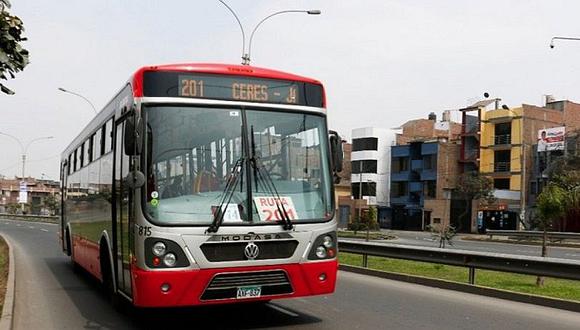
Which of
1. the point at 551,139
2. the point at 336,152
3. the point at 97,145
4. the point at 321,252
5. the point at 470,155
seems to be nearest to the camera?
the point at 321,252

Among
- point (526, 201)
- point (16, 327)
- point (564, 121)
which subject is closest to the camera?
point (16, 327)

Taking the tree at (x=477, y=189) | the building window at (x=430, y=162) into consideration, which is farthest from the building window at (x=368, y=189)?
the tree at (x=477, y=189)

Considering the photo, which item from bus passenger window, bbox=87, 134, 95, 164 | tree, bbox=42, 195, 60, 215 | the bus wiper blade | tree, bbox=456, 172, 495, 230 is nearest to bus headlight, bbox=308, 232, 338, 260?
the bus wiper blade

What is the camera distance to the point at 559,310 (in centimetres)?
971

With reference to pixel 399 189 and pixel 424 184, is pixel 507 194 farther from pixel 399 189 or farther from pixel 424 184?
pixel 399 189

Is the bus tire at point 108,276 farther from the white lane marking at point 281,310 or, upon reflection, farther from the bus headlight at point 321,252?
the bus headlight at point 321,252

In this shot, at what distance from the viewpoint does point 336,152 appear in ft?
26.4

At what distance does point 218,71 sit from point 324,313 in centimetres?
374

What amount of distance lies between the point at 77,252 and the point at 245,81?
750 cm

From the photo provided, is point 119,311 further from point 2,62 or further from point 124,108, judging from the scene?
point 2,62

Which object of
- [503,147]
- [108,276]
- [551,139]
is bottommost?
[108,276]

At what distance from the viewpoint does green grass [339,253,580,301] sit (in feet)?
38.2

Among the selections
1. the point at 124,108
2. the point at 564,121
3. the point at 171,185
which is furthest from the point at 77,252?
the point at 564,121

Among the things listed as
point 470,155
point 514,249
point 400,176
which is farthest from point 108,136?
point 400,176
